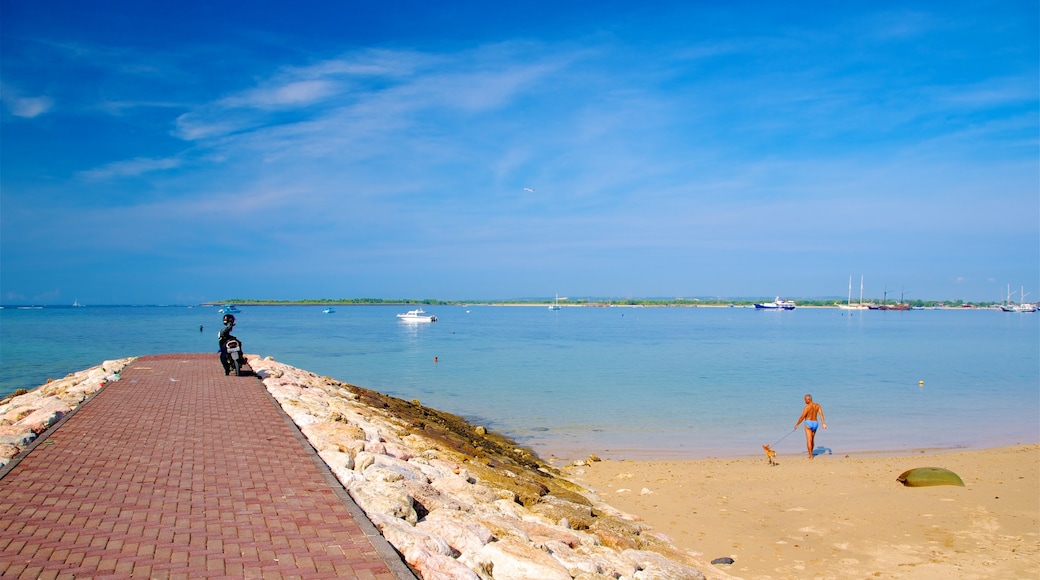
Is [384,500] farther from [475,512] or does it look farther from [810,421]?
[810,421]

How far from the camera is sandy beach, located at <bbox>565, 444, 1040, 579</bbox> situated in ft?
25.3

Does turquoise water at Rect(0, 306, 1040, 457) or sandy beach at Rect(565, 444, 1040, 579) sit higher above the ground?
sandy beach at Rect(565, 444, 1040, 579)

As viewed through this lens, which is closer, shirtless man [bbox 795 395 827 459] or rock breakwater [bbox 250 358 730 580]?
rock breakwater [bbox 250 358 730 580]

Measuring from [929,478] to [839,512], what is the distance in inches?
87.9

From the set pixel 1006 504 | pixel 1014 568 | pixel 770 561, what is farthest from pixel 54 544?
pixel 1006 504

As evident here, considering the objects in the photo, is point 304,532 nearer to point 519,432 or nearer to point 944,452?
point 519,432

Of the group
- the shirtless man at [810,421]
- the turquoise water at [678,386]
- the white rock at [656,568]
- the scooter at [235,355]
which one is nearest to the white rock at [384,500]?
the white rock at [656,568]

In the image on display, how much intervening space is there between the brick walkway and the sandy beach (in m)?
4.61

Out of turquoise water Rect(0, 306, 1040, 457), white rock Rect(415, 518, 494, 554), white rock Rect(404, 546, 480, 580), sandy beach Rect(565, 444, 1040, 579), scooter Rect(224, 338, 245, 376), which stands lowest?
turquoise water Rect(0, 306, 1040, 457)

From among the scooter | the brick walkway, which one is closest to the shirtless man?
the brick walkway

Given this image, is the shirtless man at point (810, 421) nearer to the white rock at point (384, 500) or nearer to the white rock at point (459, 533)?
the white rock at point (459, 533)

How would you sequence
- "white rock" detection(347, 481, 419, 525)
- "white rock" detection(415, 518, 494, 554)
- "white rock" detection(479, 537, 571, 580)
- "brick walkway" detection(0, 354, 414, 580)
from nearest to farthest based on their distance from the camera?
1. "brick walkway" detection(0, 354, 414, 580)
2. "white rock" detection(479, 537, 571, 580)
3. "white rock" detection(415, 518, 494, 554)
4. "white rock" detection(347, 481, 419, 525)

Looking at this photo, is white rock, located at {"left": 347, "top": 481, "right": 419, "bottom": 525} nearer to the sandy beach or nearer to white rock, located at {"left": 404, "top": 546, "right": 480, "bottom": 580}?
white rock, located at {"left": 404, "top": 546, "right": 480, "bottom": 580}

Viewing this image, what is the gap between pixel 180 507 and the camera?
18.9 feet
